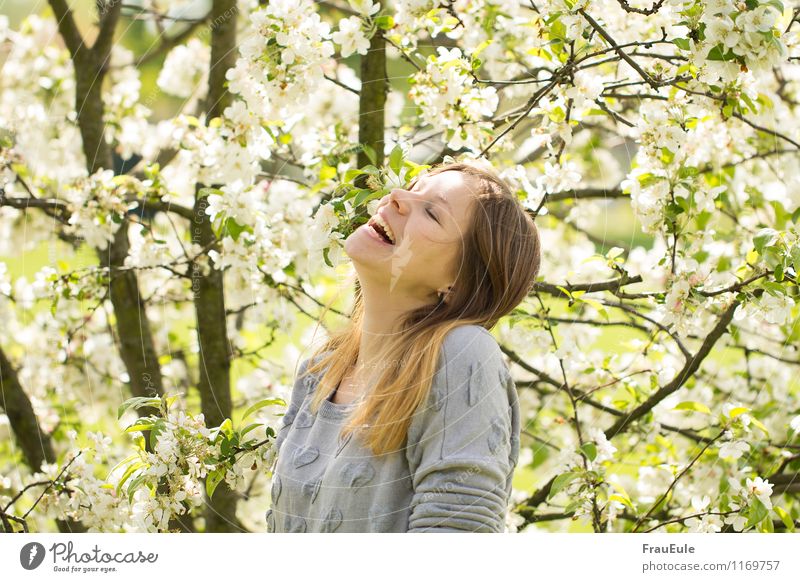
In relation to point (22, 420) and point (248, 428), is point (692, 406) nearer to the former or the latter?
point (248, 428)

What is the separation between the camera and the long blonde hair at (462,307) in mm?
993

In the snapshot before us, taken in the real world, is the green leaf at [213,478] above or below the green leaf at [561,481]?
below

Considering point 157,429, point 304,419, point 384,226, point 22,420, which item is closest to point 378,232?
point 384,226

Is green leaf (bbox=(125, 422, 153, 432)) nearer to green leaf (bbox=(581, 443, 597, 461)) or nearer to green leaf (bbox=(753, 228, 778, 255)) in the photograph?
green leaf (bbox=(581, 443, 597, 461))

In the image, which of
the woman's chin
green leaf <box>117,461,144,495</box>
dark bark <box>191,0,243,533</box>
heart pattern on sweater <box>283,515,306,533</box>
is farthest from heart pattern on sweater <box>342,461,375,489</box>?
dark bark <box>191,0,243,533</box>

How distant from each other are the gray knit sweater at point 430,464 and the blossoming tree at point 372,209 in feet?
0.49

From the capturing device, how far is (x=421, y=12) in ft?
4.45

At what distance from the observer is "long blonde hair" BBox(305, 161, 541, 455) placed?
Answer: 99 cm

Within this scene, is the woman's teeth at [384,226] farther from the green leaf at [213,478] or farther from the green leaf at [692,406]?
the green leaf at [692,406]

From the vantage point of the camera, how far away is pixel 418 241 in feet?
3.42

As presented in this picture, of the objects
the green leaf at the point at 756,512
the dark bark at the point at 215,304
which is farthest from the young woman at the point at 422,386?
the dark bark at the point at 215,304
